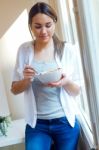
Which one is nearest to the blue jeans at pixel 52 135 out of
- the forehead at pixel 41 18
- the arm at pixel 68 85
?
the arm at pixel 68 85

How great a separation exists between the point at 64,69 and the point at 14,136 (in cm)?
71

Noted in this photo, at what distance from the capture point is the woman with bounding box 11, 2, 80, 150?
168cm

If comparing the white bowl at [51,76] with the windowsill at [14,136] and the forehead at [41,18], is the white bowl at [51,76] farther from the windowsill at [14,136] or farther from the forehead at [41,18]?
the windowsill at [14,136]

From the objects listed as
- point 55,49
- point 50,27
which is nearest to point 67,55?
point 55,49

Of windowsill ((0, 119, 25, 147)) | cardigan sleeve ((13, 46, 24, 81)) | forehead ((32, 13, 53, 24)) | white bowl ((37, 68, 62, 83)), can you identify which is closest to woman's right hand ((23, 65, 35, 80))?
white bowl ((37, 68, 62, 83))

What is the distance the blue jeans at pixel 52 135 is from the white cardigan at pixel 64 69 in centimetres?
4

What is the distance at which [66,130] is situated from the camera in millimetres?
1707

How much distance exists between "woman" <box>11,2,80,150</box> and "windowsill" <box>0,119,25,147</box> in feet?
1.08

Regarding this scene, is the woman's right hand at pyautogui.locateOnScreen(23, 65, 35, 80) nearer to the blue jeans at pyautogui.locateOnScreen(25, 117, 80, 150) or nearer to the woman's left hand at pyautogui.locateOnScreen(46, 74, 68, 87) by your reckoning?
the woman's left hand at pyautogui.locateOnScreen(46, 74, 68, 87)

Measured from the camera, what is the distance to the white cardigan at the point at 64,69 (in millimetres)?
1709

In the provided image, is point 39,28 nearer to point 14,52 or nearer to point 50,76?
point 50,76

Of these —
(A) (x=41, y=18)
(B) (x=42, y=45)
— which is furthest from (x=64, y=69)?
(A) (x=41, y=18)

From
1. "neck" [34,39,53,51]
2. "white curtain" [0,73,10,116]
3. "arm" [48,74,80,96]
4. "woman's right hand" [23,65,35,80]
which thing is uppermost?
"neck" [34,39,53,51]

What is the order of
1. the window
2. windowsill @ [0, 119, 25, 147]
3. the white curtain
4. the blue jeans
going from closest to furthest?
the window → the blue jeans → windowsill @ [0, 119, 25, 147] → the white curtain
